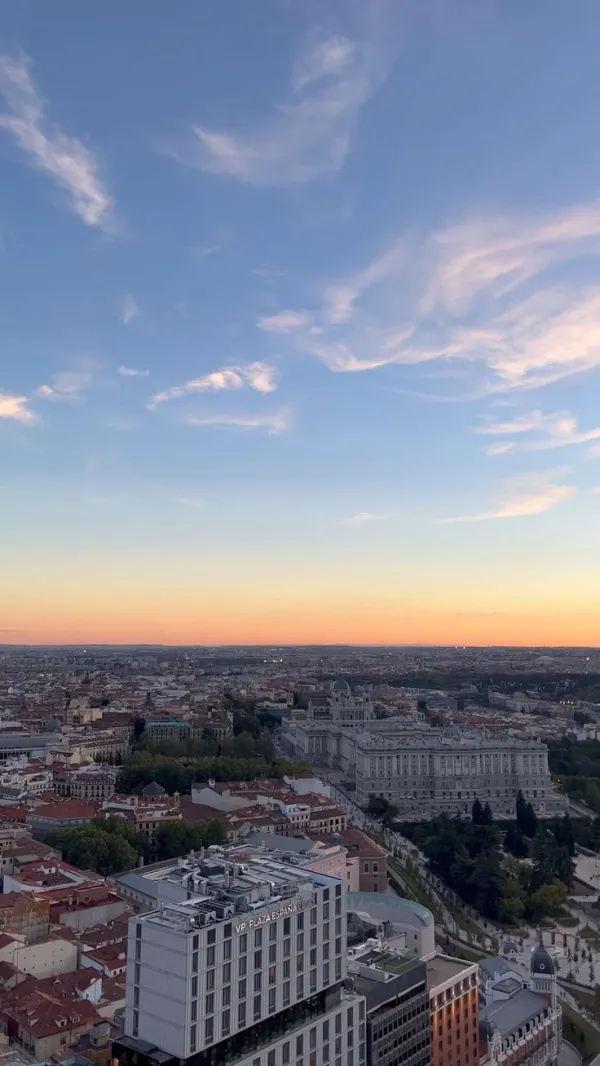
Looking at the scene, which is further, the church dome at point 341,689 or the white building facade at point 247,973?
the church dome at point 341,689

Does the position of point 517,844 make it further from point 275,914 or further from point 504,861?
point 275,914

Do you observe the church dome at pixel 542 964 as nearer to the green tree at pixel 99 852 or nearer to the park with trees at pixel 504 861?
the park with trees at pixel 504 861

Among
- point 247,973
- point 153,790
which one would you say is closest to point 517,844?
point 153,790

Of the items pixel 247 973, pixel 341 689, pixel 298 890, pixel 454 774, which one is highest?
pixel 341 689

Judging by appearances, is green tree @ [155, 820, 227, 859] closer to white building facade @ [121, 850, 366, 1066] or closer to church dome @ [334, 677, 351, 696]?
white building facade @ [121, 850, 366, 1066]

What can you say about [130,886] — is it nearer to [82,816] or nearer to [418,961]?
[82,816]

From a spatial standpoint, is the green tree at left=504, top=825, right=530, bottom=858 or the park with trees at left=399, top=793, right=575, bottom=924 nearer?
the park with trees at left=399, top=793, right=575, bottom=924

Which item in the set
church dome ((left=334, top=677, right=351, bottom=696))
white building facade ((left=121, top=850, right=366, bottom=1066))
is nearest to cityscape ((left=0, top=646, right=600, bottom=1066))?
white building facade ((left=121, top=850, right=366, bottom=1066))

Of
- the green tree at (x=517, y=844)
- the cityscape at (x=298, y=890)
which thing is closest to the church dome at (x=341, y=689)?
the cityscape at (x=298, y=890)
